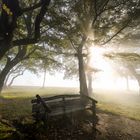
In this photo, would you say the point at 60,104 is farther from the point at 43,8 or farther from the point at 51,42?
the point at 51,42

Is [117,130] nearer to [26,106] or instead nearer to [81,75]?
[26,106]

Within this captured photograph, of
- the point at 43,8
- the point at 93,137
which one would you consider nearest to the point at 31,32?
the point at 43,8

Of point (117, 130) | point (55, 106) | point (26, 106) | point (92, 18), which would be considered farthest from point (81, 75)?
point (55, 106)

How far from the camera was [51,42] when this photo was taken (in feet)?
74.6

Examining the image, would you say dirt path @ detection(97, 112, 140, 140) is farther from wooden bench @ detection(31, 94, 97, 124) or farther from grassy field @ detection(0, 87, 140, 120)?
grassy field @ detection(0, 87, 140, 120)

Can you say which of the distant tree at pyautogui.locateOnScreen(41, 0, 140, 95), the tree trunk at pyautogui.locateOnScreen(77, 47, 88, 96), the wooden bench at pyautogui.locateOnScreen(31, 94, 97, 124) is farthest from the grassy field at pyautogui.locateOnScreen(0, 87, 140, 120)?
the distant tree at pyautogui.locateOnScreen(41, 0, 140, 95)

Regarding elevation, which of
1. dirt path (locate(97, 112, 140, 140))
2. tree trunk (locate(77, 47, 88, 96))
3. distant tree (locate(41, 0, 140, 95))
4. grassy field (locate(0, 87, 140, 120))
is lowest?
dirt path (locate(97, 112, 140, 140))

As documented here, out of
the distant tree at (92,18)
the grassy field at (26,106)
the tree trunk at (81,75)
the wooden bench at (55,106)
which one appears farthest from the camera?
the tree trunk at (81,75)

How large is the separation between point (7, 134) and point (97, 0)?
12.6 meters

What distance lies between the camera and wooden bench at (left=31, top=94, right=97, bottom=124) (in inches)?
428

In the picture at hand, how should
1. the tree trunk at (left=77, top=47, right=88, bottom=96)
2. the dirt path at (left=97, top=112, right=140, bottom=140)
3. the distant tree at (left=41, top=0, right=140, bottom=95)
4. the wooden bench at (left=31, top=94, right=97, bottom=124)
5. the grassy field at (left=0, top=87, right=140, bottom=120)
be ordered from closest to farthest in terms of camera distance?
the wooden bench at (left=31, top=94, right=97, bottom=124), the dirt path at (left=97, top=112, right=140, bottom=140), the grassy field at (left=0, top=87, right=140, bottom=120), the distant tree at (left=41, top=0, right=140, bottom=95), the tree trunk at (left=77, top=47, right=88, bottom=96)

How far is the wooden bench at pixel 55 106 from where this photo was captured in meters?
10.9

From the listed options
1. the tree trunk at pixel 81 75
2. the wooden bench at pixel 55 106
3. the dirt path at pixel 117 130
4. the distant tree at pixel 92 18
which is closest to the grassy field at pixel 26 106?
the tree trunk at pixel 81 75

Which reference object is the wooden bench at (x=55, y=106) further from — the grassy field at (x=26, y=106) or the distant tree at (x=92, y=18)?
the distant tree at (x=92, y=18)
